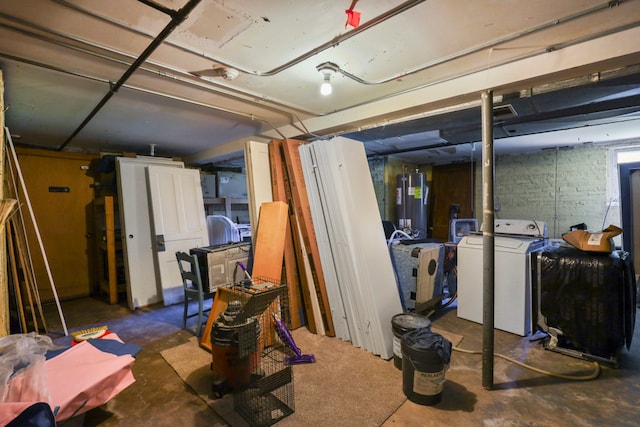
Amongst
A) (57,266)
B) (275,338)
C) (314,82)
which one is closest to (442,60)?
(314,82)

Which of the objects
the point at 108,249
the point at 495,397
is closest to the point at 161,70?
the point at 108,249

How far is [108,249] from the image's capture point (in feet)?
13.3

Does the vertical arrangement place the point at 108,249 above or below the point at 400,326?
above

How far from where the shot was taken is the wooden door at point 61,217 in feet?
13.4

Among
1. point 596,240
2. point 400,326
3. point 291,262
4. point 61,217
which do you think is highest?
point 61,217

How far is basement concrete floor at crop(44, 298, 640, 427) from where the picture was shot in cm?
185

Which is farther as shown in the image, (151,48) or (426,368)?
(426,368)

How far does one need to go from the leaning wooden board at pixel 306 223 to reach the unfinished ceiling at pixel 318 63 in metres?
→ 0.45

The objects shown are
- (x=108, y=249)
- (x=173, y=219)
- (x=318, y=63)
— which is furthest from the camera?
(x=173, y=219)

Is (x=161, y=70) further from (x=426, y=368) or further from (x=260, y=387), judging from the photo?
(x=426, y=368)

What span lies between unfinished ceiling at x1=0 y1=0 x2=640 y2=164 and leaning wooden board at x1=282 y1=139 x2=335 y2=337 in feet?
1.47

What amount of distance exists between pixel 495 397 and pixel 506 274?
136cm

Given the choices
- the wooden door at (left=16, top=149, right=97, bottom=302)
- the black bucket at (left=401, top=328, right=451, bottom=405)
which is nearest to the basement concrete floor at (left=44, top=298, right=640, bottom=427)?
the black bucket at (left=401, top=328, right=451, bottom=405)

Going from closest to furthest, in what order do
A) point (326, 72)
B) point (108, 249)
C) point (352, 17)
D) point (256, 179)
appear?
point (352, 17) → point (326, 72) → point (256, 179) → point (108, 249)
